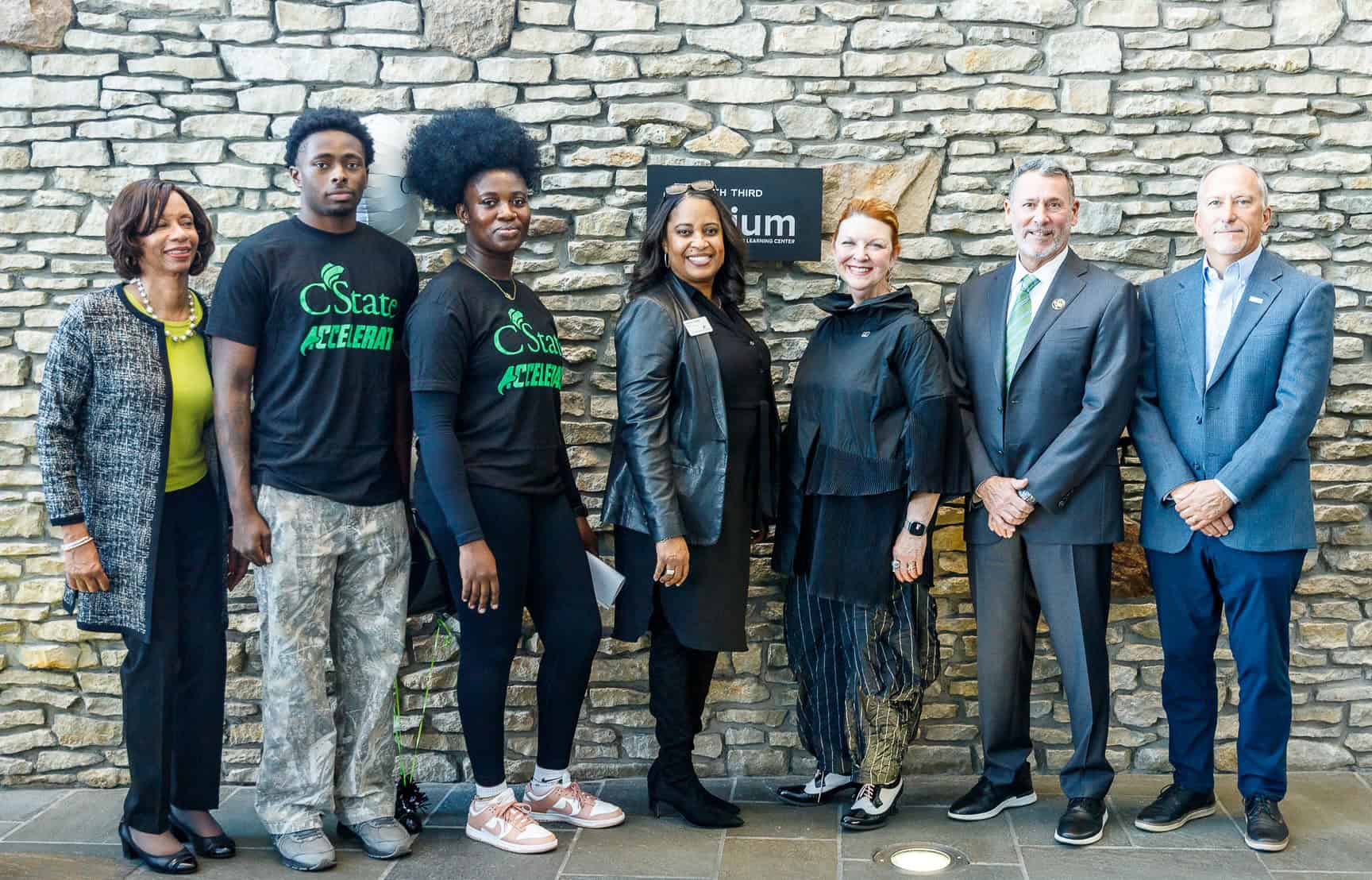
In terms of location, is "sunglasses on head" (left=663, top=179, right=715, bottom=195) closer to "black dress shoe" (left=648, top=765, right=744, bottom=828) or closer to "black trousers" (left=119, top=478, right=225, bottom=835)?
"black trousers" (left=119, top=478, right=225, bottom=835)

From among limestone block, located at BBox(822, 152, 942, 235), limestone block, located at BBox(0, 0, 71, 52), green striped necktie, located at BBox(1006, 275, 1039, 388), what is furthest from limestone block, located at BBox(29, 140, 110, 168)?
green striped necktie, located at BBox(1006, 275, 1039, 388)

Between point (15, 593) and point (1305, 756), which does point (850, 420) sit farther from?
point (15, 593)

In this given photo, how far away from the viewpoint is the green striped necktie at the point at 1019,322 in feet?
9.82

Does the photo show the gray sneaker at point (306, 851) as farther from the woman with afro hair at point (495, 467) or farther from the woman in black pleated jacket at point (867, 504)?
the woman in black pleated jacket at point (867, 504)

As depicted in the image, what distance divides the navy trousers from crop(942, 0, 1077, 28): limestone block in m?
1.61

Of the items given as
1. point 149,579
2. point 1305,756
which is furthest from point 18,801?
point 1305,756

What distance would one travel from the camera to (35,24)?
132 inches

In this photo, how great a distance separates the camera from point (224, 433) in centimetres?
276

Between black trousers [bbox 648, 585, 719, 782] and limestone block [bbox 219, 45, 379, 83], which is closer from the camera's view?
black trousers [bbox 648, 585, 719, 782]

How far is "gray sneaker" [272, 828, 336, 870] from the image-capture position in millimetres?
2844

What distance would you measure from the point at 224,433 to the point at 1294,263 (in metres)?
3.09

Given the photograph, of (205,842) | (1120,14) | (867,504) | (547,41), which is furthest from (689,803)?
(1120,14)

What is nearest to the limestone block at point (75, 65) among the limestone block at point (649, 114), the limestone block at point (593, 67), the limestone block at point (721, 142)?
the limestone block at point (593, 67)

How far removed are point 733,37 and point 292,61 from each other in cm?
132
